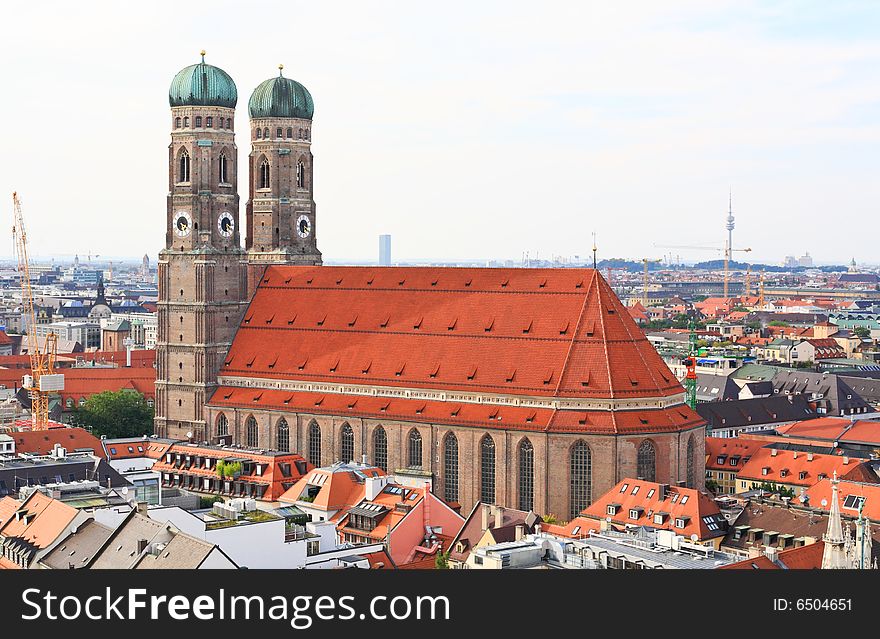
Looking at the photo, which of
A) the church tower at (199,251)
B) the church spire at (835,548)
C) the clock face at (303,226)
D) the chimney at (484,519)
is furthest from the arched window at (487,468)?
the church spire at (835,548)

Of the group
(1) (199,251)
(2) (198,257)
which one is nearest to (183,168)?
(1) (199,251)

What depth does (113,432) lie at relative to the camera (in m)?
152

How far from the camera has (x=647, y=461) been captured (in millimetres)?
116250

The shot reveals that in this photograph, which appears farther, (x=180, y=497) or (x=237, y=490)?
(x=237, y=490)

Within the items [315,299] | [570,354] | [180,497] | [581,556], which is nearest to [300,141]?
[315,299]

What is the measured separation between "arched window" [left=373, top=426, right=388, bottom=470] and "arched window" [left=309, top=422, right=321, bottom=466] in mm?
6003

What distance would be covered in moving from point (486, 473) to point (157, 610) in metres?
75.9

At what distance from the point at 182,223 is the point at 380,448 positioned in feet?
95.8

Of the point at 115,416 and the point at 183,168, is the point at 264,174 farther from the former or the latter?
the point at 115,416

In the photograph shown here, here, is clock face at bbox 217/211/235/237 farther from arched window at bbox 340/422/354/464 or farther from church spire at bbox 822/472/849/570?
church spire at bbox 822/472/849/570

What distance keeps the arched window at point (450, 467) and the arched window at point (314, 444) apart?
13276 millimetres

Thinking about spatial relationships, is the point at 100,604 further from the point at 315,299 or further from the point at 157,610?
the point at 315,299

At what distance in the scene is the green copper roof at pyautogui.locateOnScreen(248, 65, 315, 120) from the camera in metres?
147

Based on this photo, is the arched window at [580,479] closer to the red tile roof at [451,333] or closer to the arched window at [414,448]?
the red tile roof at [451,333]
